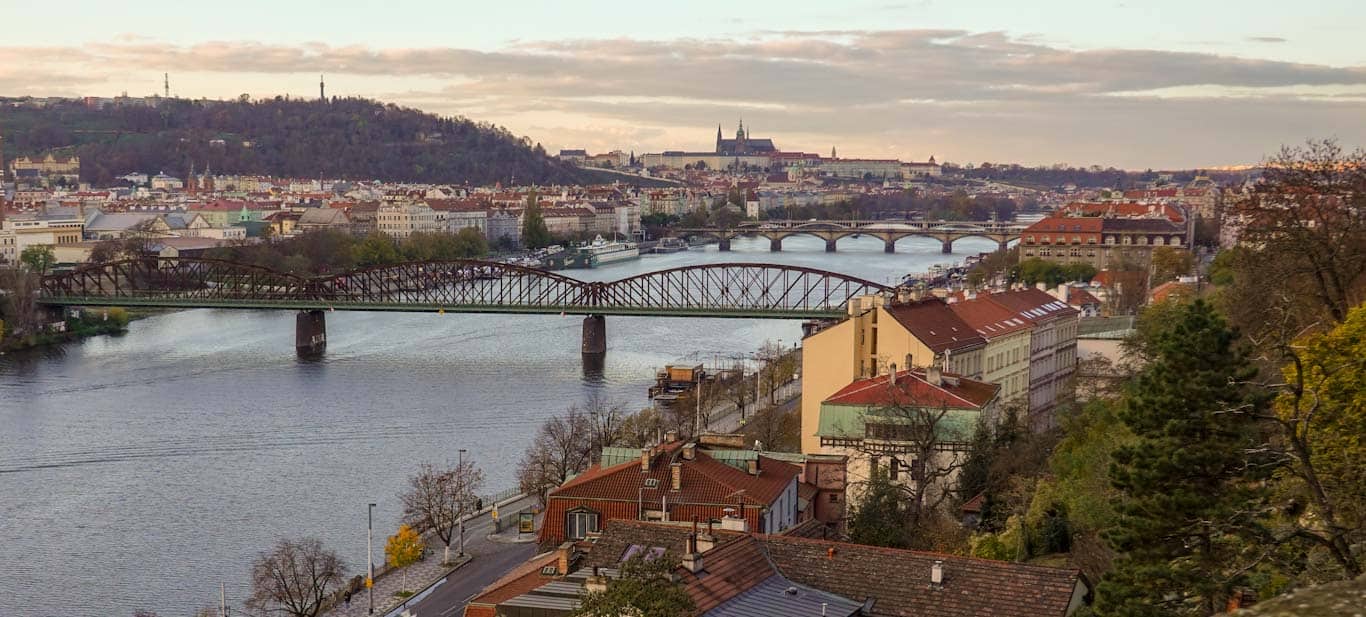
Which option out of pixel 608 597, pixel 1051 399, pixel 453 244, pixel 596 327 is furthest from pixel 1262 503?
pixel 453 244

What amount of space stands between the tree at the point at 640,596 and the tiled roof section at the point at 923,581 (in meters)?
2.11

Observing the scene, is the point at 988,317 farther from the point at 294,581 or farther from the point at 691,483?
the point at 294,581

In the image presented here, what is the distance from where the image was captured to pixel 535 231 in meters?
86.0

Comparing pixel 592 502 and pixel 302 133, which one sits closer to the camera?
pixel 592 502

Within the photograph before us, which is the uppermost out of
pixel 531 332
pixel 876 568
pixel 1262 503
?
pixel 1262 503

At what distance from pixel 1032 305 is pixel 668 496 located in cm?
1461

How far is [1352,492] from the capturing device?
782cm

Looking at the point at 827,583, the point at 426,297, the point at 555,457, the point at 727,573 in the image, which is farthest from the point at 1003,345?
the point at 426,297

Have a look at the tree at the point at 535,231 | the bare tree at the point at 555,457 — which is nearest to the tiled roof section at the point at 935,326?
the bare tree at the point at 555,457

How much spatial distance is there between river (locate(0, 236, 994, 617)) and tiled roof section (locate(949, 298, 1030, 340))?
24.5 ft

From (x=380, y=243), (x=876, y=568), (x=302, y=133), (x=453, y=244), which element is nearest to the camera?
(x=876, y=568)

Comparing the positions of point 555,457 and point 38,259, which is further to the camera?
point 38,259

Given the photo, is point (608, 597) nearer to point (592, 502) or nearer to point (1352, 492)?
point (1352, 492)

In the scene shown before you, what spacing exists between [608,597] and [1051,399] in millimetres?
20106
